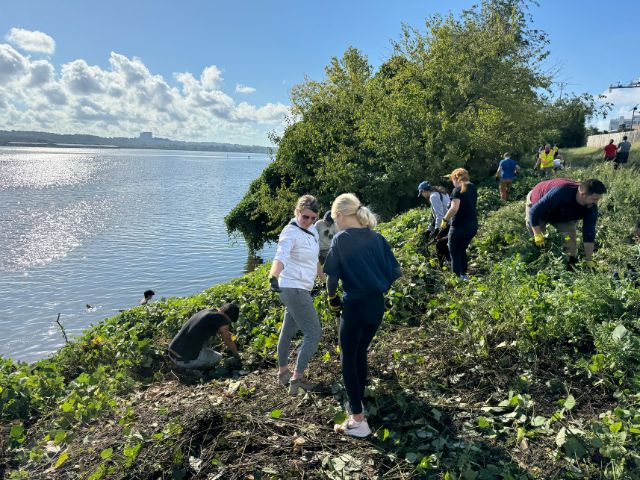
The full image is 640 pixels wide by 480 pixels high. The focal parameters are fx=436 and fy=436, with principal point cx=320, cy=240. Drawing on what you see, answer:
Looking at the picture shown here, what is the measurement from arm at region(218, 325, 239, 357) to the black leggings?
287cm

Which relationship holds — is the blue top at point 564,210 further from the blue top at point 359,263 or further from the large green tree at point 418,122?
the large green tree at point 418,122

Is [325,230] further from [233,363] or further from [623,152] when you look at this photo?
[623,152]

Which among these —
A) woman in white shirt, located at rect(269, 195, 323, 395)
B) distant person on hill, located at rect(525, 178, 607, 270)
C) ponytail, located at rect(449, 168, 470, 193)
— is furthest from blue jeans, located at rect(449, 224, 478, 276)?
woman in white shirt, located at rect(269, 195, 323, 395)

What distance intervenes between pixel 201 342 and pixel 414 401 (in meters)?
3.22

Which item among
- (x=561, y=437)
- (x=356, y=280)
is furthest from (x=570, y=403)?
(x=356, y=280)

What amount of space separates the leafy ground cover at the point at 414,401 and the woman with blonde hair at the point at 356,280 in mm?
429

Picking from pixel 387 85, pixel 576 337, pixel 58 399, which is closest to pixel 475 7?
pixel 387 85

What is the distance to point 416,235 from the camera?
9.23m

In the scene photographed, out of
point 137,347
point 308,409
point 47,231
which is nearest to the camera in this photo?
point 308,409

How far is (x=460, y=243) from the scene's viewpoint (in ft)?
22.5

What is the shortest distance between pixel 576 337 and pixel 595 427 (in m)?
1.31

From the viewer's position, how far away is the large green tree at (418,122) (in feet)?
54.4

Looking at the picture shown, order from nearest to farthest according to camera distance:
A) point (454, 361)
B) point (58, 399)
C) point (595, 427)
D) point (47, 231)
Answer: point (595, 427) → point (454, 361) → point (58, 399) → point (47, 231)

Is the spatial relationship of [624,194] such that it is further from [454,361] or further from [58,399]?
[58,399]
